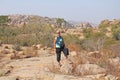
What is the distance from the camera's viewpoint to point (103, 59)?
15211mm

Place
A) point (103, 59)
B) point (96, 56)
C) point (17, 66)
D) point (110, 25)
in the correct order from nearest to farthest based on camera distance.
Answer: point (103, 59) → point (17, 66) → point (96, 56) → point (110, 25)

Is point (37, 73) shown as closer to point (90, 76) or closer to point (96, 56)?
point (90, 76)

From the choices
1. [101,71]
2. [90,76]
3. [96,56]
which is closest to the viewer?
[90,76]

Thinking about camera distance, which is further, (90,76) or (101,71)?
(101,71)

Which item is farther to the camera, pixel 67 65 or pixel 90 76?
pixel 67 65

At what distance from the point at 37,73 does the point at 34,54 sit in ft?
27.7

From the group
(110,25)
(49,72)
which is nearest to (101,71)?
(49,72)

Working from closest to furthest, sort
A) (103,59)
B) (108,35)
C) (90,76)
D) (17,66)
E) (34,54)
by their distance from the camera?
(90,76) → (103,59) → (17,66) → (34,54) → (108,35)

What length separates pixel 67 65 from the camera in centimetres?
1430

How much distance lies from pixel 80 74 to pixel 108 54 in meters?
3.94

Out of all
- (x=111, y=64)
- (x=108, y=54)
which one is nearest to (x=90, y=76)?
(x=111, y=64)

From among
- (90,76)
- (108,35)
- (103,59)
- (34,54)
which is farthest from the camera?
(108,35)

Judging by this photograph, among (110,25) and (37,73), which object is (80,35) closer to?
(110,25)

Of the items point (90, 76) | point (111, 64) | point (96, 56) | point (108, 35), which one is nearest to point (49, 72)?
point (90, 76)
